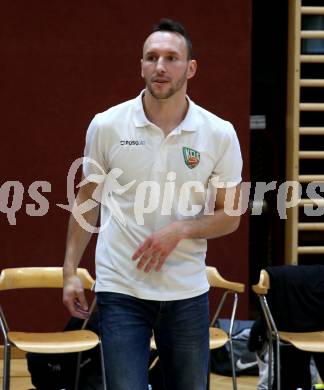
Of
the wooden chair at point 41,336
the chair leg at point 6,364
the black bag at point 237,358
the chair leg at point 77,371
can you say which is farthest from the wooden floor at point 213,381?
the chair leg at point 6,364

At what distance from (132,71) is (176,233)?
11.5 feet

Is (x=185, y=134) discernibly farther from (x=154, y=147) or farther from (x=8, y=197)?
(x=8, y=197)

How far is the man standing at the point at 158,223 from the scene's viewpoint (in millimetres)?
3105

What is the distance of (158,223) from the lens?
10.4 feet

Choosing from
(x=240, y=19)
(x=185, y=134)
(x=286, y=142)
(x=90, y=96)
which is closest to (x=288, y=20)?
(x=240, y=19)

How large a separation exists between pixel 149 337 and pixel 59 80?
139 inches

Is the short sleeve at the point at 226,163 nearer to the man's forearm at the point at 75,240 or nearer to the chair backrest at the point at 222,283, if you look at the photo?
the man's forearm at the point at 75,240

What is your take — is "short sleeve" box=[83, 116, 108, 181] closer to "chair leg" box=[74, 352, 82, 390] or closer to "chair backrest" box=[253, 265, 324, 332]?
"chair leg" box=[74, 352, 82, 390]

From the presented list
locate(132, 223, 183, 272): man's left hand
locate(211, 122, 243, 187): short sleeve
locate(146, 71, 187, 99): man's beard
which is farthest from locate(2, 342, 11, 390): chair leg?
locate(146, 71, 187, 99): man's beard

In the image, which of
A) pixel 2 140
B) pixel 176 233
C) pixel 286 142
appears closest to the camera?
pixel 176 233

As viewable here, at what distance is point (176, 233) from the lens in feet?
10.2

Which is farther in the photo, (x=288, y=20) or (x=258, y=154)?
(x=258, y=154)

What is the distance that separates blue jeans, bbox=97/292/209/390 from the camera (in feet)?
10.0

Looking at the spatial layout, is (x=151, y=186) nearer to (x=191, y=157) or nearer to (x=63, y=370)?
(x=191, y=157)
